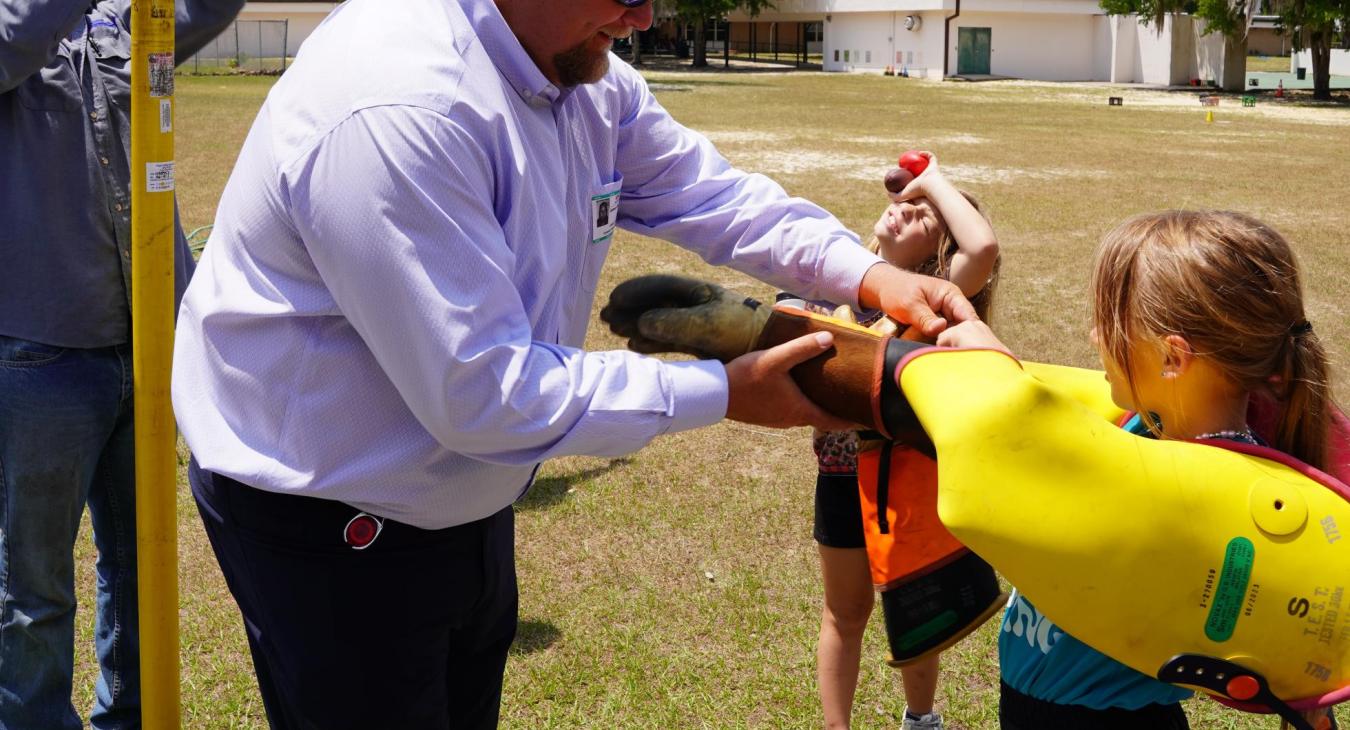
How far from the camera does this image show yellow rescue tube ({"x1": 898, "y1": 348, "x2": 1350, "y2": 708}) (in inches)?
70.6

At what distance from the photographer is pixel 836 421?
2.07 meters

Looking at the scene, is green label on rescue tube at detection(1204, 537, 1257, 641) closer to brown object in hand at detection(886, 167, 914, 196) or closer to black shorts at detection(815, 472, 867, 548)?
black shorts at detection(815, 472, 867, 548)

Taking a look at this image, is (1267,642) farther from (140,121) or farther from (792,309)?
(140,121)

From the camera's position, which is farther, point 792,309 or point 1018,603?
point 1018,603

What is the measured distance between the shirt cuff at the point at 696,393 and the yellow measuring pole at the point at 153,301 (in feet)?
3.79

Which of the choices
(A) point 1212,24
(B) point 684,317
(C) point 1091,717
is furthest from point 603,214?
(A) point 1212,24

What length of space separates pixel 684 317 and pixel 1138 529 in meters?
0.79

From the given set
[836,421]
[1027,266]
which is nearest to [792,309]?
[836,421]

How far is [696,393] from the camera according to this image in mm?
1953

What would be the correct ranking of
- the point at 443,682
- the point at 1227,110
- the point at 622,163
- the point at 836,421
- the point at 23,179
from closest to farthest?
the point at 836,421 → the point at 443,682 → the point at 622,163 → the point at 23,179 → the point at 1227,110

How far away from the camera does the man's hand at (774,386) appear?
201 centimetres

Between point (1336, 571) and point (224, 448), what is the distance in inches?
71.0

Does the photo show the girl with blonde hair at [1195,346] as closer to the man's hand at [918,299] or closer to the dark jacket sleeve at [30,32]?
the man's hand at [918,299]

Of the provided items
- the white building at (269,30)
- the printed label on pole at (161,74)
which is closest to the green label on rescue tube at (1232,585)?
the printed label on pole at (161,74)
